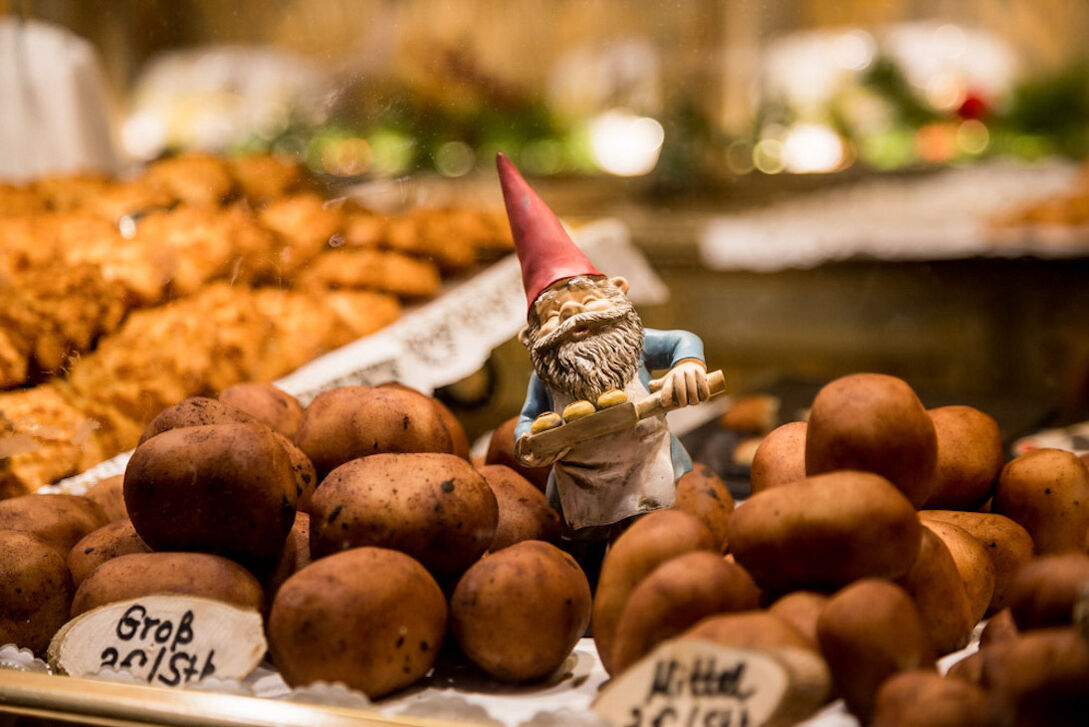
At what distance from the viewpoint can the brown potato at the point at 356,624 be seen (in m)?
0.81

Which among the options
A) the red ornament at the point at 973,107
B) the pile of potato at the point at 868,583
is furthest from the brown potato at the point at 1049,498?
the red ornament at the point at 973,107

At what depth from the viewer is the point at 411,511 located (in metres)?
0.90

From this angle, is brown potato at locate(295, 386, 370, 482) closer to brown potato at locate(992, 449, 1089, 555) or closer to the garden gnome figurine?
the garden gnome figurine

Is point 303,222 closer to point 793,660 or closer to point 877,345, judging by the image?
point 793,660

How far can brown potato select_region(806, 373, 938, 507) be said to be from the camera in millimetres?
837

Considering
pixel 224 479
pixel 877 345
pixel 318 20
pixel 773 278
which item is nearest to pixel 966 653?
pixel 224 479

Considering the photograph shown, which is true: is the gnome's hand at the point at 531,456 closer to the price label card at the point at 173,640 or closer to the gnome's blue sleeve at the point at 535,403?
the gnome's blue sleeve at the point at 535,403

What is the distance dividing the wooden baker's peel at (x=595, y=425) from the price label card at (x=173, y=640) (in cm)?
29

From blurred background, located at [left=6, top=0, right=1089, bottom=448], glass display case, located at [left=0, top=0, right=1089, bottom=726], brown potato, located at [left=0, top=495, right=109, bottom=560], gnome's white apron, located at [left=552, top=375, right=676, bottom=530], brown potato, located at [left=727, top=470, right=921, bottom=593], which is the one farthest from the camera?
blurred background, located at [left=6, top=0, right=1089, bottom=448]

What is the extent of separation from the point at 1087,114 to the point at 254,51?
3.91 meters

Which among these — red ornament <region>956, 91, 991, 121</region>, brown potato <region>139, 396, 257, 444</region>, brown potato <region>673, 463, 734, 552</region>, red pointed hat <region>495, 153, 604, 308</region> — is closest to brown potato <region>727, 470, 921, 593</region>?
brown potato <region>673, 463, 734, 552</region>

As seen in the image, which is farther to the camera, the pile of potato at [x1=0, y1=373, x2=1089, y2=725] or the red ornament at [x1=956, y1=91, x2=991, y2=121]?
the red ornament at [x1=956, y1=91, x2=991, y2=121]

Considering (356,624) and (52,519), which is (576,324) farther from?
(52,519)

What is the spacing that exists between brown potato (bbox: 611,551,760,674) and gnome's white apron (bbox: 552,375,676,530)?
21 cm
